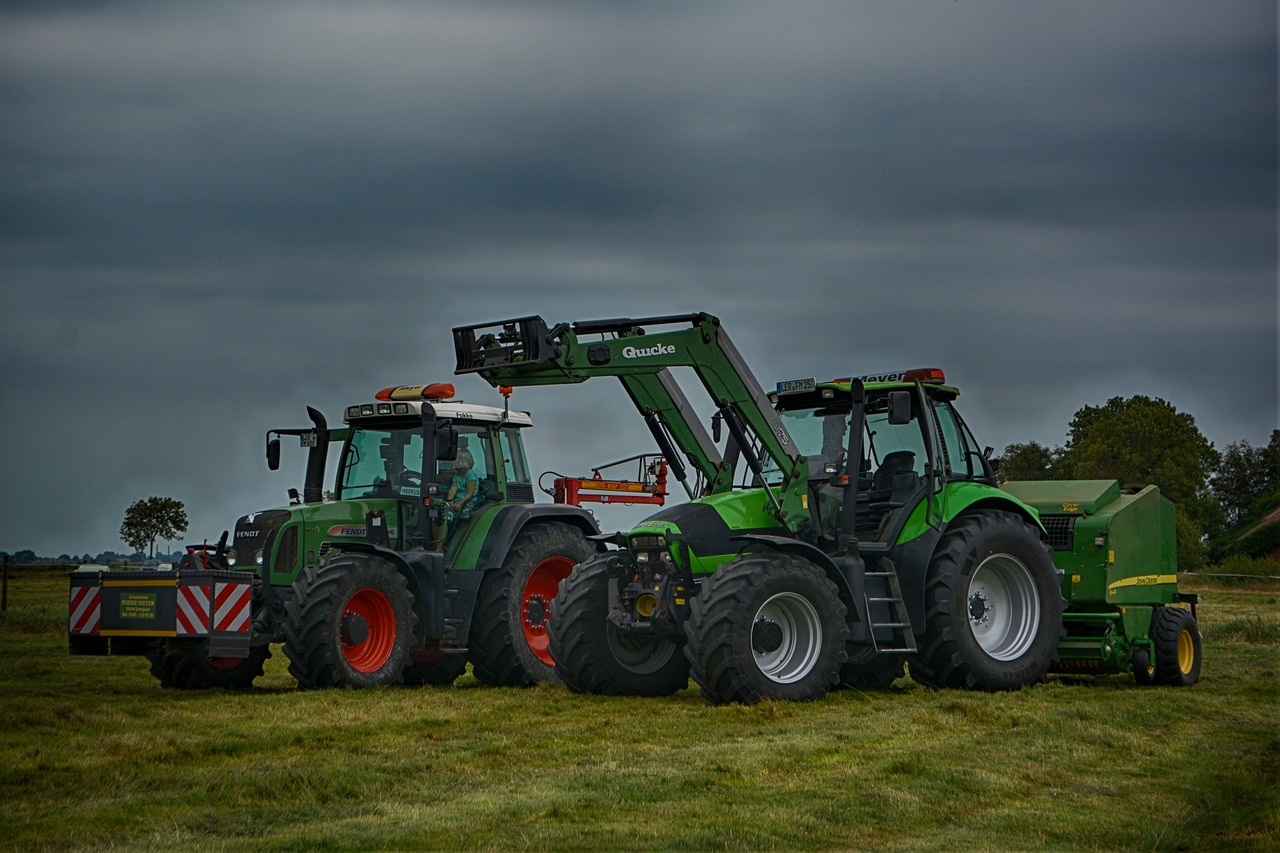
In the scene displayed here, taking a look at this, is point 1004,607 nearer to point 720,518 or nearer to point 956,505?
point 956,505

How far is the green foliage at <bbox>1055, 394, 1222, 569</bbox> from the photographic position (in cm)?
5938

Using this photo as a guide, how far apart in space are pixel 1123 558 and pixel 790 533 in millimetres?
3615

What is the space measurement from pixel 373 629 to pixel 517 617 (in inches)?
63.6

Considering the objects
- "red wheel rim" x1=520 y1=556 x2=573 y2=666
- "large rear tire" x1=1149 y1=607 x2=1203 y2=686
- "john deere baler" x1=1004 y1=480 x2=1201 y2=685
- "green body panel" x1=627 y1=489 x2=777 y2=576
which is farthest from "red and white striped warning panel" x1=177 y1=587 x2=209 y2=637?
"large rear tire" x1=1149 y1=607 x2=1203 y2=686

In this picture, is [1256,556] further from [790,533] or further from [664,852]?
[664,852]

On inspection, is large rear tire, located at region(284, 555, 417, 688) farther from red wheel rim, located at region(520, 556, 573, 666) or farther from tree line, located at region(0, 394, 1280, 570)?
tree line, located at region(0, 394, 1280, 570)

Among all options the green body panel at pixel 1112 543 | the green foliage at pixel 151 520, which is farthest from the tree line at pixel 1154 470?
the green body panel at pixel 1112 543

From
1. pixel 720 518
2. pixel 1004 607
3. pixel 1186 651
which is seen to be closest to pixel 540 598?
pixel 720 518

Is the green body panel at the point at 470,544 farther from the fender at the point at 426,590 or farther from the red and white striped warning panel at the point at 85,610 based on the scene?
the red and white striped warning panel at the point at 85,610

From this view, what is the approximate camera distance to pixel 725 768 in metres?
8.91

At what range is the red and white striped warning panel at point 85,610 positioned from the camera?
13.5 m

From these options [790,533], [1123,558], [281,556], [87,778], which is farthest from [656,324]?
[87,778]

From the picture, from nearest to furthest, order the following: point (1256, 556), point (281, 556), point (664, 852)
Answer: point (664, 852) < point (281, 556) < point (1256, 556)

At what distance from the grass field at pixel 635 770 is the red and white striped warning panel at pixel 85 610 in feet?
2.03
